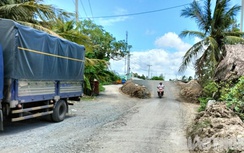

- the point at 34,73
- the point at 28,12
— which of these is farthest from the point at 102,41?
the point at 34,73

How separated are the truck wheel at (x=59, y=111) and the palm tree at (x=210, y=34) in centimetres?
1240

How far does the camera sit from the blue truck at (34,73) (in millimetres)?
8469

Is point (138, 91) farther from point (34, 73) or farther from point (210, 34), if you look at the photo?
point (34, 73)

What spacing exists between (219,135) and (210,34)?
16559 mm

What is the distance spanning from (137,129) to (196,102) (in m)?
13.7

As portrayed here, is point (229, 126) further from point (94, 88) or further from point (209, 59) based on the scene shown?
point (94, 88)

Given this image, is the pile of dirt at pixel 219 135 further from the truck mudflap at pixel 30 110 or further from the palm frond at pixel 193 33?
the palm frond at pixel 193 33

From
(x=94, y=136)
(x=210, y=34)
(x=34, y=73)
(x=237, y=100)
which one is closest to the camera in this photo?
(x=94, y=136)

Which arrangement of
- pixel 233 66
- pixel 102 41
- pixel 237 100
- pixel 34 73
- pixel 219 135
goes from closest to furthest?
pixel 219 135
pixel 237 100
pixel 34 73
pixel 233 66
pixel 102 41

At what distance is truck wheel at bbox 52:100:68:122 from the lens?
10.9m

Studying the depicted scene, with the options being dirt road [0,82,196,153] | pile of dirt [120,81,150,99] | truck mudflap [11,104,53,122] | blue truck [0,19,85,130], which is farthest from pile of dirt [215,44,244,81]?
pile of dirt [120,81,150,99]

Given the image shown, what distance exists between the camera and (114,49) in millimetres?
38688

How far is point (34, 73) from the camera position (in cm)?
948

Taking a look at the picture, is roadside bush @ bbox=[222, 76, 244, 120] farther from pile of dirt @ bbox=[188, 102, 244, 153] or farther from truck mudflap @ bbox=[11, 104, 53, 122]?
truck mudflap @ bbox=[11, 104, 53, 122]
